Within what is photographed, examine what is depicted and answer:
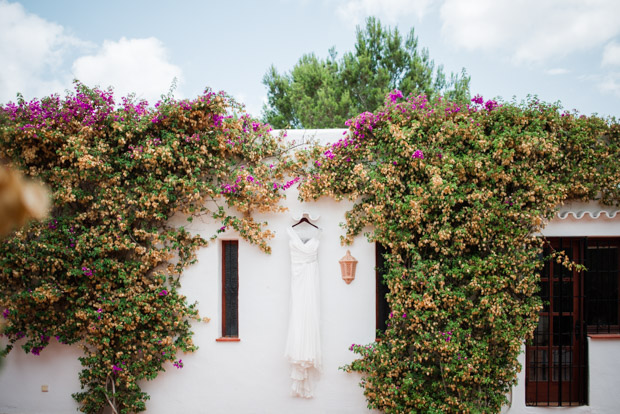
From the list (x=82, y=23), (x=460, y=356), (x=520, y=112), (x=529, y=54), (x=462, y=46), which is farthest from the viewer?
(x=462, y=46)

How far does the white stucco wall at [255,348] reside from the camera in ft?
18.2

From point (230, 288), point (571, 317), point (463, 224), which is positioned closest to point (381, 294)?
point (463, 224)

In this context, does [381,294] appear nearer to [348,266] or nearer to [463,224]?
[348,266]

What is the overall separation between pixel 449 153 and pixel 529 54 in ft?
19.1

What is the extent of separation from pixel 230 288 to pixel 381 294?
2085mm

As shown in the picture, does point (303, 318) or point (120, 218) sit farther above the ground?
point (120, 218)

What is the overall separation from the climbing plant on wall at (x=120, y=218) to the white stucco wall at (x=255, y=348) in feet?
0.73

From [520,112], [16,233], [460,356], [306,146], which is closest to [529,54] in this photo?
[520,112]

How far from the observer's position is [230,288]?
5859 millimetres

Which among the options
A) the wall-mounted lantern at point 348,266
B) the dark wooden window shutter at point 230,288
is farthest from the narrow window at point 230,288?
the wall-mounted lantern at point 348,266

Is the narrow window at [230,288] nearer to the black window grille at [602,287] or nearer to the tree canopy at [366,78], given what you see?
the black window grille at [602,287]

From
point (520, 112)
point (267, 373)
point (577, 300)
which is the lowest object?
point (267, 373)

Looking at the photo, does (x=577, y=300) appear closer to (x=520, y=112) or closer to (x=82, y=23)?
(x=520, y=112)

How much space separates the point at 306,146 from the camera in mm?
5727
